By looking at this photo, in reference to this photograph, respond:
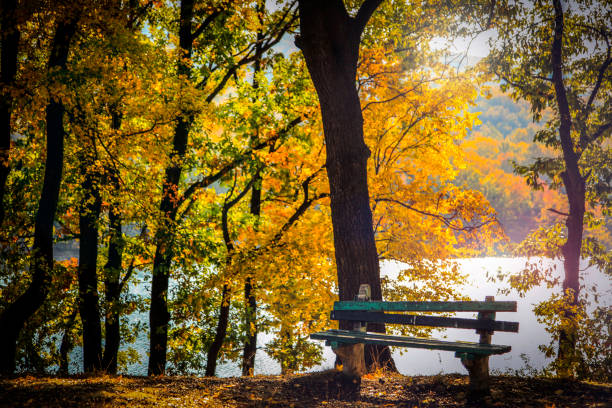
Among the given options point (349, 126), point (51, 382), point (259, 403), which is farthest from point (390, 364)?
point (51, 382)

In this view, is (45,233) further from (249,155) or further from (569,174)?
(569,174)

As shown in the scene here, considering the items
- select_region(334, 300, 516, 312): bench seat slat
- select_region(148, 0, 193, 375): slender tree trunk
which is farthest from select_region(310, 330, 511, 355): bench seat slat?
select_region(148, 0, 193, 375): slender tree trunk

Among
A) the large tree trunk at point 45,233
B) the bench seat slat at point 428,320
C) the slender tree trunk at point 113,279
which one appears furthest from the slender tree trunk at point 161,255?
the bench seat slat at point 428,320

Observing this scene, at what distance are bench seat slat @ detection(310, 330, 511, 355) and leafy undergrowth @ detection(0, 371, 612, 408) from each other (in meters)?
0.60

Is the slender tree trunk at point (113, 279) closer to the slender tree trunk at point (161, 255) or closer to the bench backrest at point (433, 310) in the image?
the slender tree trunk at point (161, 255)

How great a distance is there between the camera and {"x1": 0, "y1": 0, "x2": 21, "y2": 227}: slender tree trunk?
24.9ft

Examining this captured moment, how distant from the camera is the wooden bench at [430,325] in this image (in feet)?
15.8

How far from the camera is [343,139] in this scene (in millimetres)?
7211

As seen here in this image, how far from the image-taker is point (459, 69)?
11047 millimetres

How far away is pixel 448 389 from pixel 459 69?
8.08 metres

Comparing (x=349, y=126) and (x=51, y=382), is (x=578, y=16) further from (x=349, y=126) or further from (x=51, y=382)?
(x=51, y=382)

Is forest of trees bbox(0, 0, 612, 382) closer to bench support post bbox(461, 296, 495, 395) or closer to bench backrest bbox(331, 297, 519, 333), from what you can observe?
bench backrest bbox(331, 297, 519, 333)

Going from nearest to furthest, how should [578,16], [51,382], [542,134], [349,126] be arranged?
[51,382] → [349,126] → [578,16] → [542,134]

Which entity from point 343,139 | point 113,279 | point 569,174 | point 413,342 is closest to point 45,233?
point 113,279
